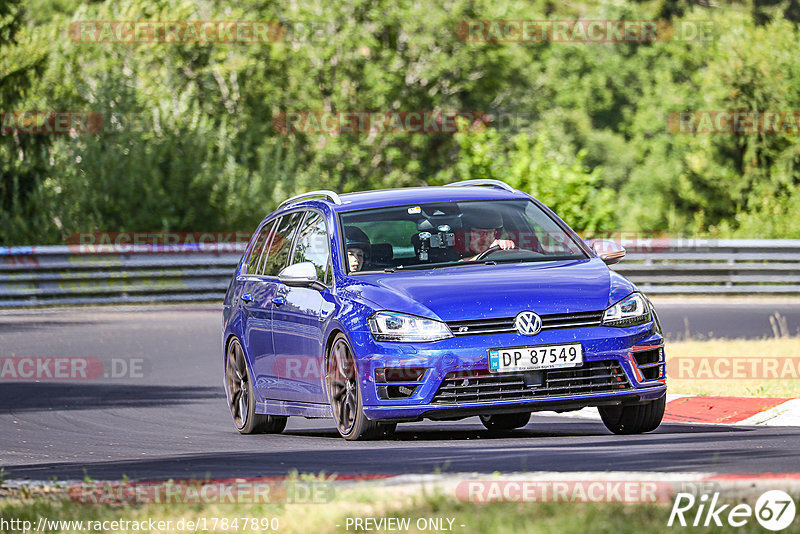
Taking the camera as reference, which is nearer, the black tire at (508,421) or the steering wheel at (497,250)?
the steering wheel at (497,250)

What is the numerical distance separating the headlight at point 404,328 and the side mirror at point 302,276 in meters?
0.90

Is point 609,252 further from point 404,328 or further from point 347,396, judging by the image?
point 347,396

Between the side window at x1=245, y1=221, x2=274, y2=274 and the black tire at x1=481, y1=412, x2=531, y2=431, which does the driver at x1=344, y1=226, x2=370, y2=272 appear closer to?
the side window at x1=245, y1=221, x2=274, y2=274

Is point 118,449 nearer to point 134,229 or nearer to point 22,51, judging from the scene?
point 134,229

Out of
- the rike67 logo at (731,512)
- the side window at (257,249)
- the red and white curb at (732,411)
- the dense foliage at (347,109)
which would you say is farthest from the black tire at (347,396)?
the dense foliage at (347,109)

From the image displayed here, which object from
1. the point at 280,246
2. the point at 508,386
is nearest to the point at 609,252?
the point at 508,386

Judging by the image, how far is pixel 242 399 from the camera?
12.3 metres

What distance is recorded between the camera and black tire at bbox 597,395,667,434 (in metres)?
10.3

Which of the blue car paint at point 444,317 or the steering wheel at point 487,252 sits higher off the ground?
the steering wheel at point 487,252

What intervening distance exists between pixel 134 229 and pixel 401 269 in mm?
27464

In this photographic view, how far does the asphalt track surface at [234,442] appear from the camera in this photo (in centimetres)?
848

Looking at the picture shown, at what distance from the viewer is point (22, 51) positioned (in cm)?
3856

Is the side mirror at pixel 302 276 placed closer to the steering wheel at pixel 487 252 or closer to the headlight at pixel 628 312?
the steering wheel at pixel 487 252

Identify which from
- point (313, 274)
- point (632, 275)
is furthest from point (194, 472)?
point (632, 275)
